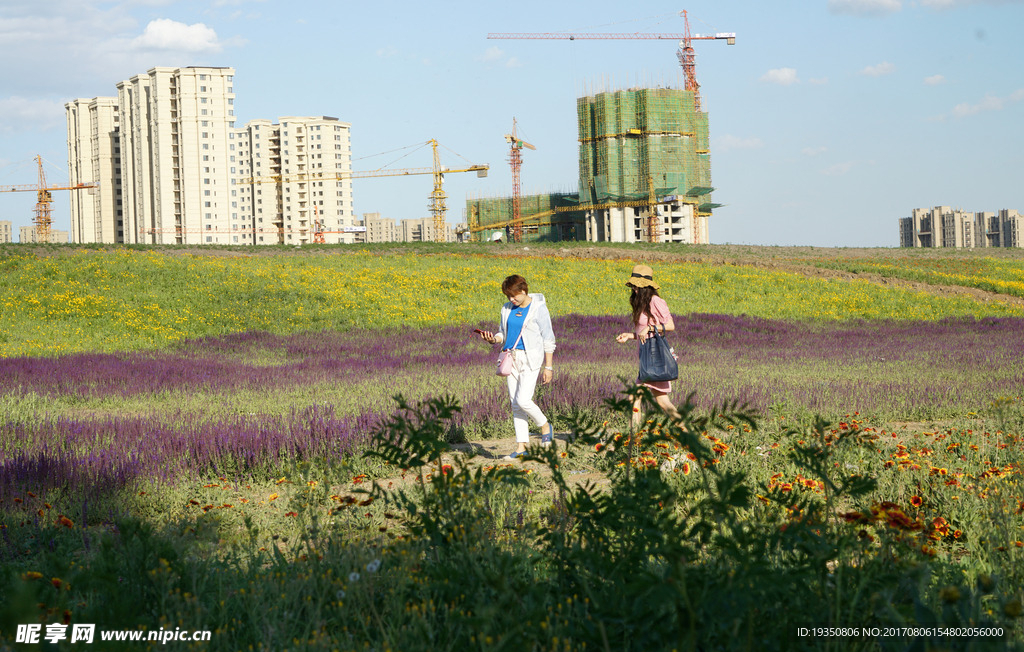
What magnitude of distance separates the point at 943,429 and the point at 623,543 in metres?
6.42

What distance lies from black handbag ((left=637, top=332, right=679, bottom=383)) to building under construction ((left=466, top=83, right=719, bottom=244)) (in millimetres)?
92063

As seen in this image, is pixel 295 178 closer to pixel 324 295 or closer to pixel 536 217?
pixel 536 217

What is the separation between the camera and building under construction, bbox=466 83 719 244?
98938mm

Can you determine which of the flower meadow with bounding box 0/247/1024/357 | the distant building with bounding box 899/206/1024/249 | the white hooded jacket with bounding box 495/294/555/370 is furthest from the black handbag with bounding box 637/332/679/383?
the distant building with bounding box 899/206/1024/249

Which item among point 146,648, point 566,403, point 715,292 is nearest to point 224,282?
point 715,292

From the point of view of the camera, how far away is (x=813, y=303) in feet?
96.3

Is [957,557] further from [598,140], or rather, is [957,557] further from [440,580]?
[598,140]

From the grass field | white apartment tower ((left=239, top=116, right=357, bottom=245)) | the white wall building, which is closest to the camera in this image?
the grass field

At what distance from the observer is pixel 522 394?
762 centimetres

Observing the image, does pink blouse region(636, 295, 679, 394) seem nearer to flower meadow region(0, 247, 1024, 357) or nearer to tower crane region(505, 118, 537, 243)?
flower meadow region(0, 247, 1024, 357)

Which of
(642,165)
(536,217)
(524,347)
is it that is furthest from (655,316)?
(536,217)

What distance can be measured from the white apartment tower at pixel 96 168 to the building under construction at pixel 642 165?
77.6 meters

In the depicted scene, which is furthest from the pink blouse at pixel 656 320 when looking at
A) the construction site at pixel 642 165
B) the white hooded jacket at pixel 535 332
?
the construction site at pixel 642 165

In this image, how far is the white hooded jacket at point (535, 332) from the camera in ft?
25.2
